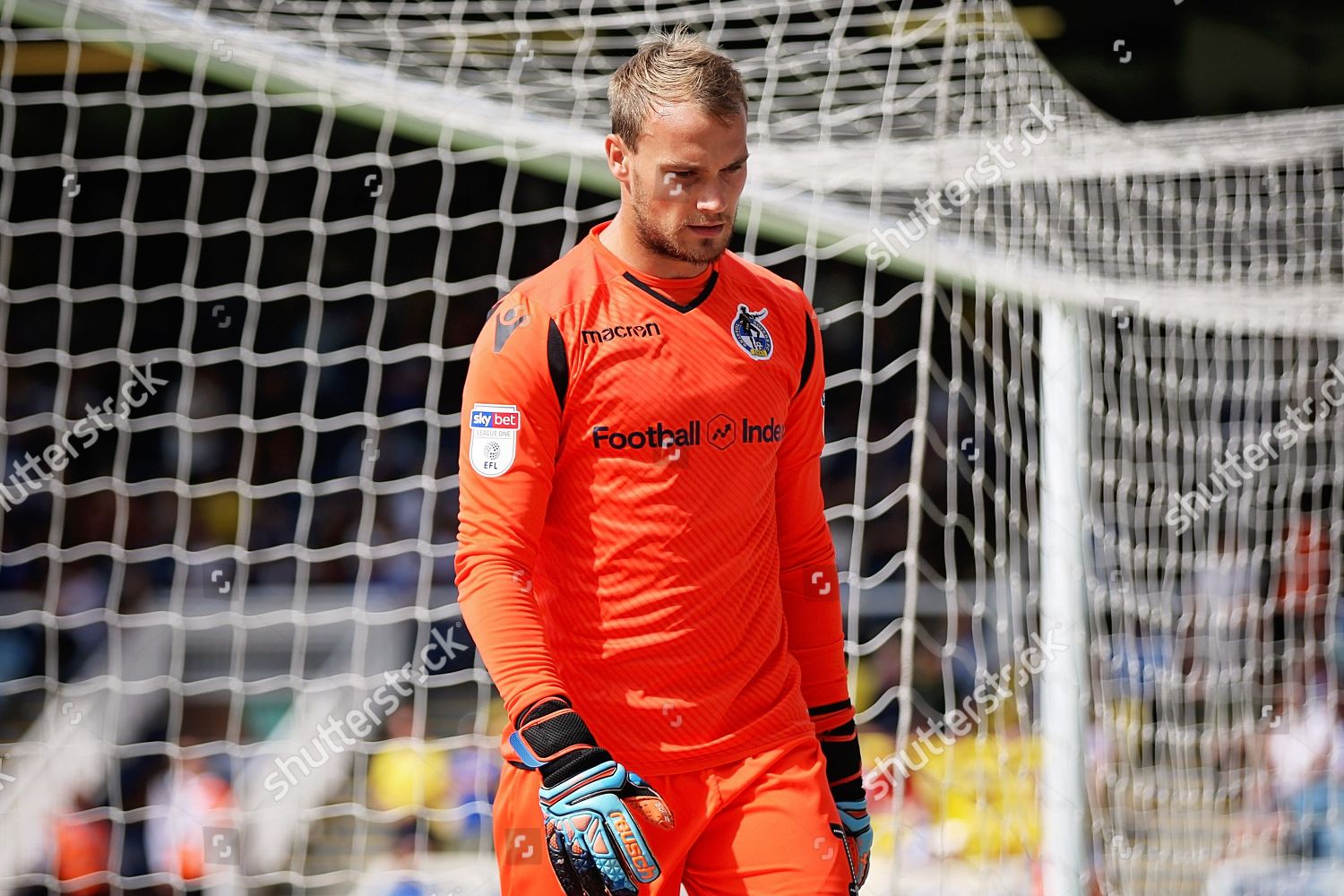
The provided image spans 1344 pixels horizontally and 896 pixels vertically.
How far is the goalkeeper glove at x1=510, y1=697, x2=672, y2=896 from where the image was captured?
5.77 ft

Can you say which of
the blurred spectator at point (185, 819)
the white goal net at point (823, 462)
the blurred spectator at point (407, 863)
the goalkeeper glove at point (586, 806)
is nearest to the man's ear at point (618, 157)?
the goalkeeper glove at point (586, 806)

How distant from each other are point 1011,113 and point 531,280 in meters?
2.65

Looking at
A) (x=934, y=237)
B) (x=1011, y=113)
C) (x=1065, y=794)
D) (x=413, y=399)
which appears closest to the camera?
(x=934, y=237)

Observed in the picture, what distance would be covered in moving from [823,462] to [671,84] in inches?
279

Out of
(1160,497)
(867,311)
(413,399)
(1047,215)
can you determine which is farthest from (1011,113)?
(413,399)

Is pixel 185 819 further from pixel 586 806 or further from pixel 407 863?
pixel 586 806

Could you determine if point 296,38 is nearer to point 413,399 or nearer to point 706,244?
point 706,244

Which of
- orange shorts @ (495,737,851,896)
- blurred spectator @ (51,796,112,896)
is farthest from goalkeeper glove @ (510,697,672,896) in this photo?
blurred spectator @ (51,796,112,896)

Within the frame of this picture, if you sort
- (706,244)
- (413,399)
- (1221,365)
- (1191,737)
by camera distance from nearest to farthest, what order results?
(706,244)
(1191,737)
(1221,365)
(413,399)

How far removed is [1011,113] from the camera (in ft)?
13.9

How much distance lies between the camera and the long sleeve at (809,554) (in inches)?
86.9

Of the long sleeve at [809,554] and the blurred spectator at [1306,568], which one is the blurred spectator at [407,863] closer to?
the long sleeve at [809,554]

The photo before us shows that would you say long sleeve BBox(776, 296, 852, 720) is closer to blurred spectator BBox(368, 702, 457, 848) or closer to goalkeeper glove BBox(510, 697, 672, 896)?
goalkeeper glove BBox(510, 697, 672, 896)

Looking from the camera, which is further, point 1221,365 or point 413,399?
point 413,399
